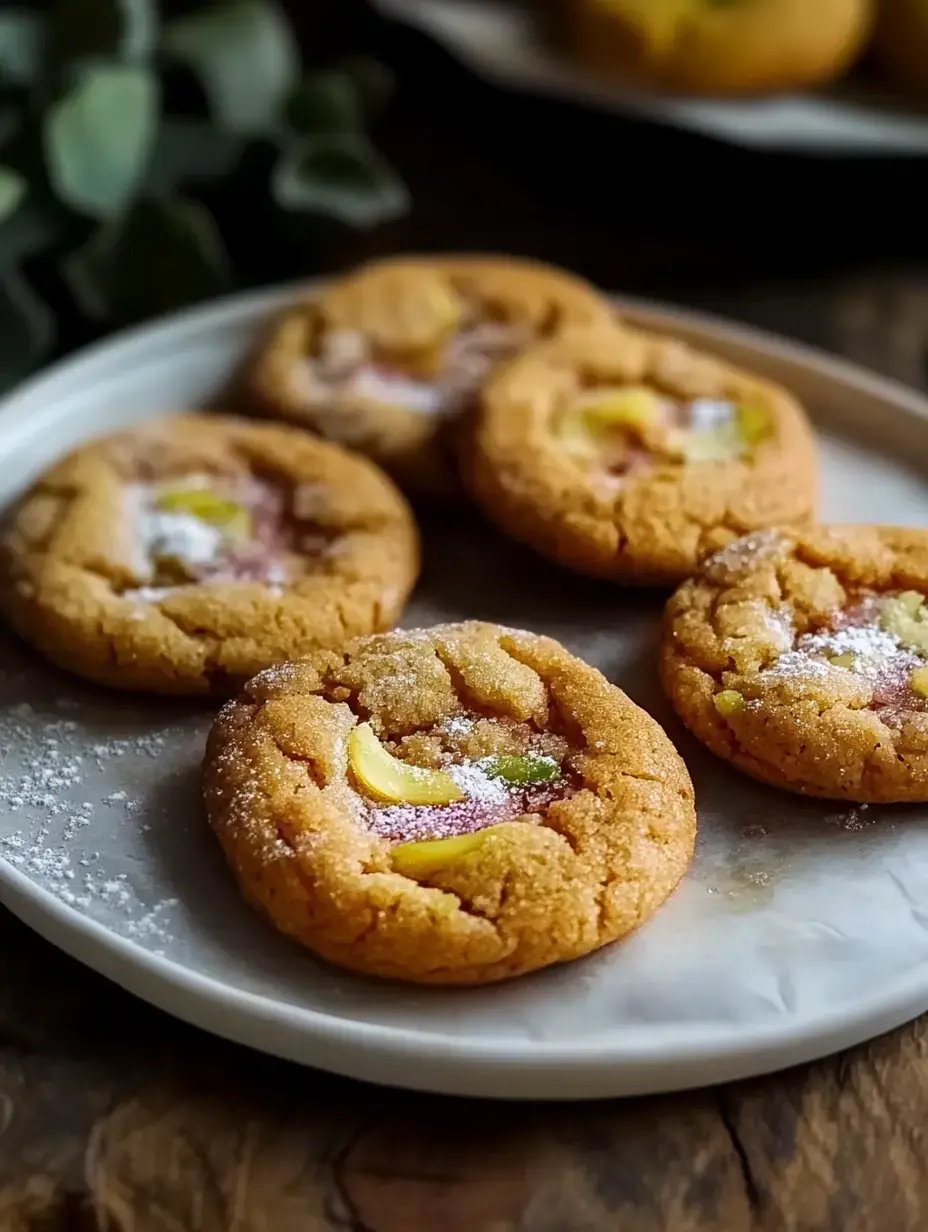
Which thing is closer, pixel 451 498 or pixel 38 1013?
pixel 38 1013

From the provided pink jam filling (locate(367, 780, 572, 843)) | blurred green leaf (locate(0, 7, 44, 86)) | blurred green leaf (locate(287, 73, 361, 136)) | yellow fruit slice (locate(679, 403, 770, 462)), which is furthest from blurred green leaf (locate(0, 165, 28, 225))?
pink jam filling (locate(367, 780, 572, 843))

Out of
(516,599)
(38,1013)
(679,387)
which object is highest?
(679,387)

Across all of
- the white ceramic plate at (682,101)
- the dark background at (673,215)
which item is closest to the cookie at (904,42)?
the white ceramic plate at (682,101)

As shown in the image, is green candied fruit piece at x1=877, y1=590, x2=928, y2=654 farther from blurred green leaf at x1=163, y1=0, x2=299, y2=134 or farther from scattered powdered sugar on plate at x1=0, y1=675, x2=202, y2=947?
blurred green leaf at x1=163, y1=0, x2=299, y2=134

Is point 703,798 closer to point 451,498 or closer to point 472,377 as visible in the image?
point 451,498

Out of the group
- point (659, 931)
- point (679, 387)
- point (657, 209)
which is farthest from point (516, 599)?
point (657, 209)

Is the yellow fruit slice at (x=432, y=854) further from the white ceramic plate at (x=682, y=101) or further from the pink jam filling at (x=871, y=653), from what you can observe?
the white ceramic plate at (x=682, y=101)
